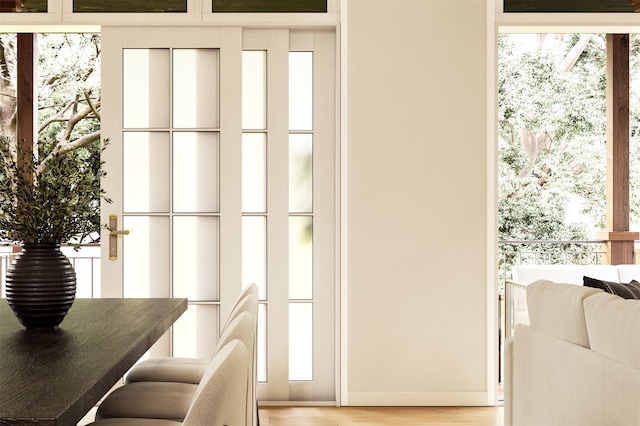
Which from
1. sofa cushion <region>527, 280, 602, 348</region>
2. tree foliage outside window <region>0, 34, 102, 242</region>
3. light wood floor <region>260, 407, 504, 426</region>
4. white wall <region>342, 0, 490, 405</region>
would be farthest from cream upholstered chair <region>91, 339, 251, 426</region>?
tree foliage outside window <region>0, 34, 102, 242</region>

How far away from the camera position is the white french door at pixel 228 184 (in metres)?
4.02

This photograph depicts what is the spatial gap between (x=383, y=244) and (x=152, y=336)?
2.15 meters

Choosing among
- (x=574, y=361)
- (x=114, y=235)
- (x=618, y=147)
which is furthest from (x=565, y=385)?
(x=618, y=147)

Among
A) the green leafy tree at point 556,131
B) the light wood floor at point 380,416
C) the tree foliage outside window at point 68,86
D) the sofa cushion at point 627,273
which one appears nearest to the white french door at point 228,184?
the light wood floor at point 380,416

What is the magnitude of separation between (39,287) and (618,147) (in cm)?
530

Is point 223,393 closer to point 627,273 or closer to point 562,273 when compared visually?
point 562,273

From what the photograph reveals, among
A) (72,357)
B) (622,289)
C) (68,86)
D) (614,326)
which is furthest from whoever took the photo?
(68,86)

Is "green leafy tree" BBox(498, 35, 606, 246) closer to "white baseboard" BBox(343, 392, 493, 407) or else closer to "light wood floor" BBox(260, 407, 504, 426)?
"white baseboard" BBox(343, 392, 493, 407)

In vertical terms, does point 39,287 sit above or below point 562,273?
above

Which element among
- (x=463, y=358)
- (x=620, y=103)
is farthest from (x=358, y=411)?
(x=620, y=103)

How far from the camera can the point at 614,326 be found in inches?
79.0

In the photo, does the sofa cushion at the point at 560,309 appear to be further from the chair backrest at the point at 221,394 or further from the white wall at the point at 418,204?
the chair backrest at the point at 221,394

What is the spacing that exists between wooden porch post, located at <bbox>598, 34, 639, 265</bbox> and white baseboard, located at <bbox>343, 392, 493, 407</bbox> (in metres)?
2.57

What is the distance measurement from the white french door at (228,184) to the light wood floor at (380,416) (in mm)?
185
